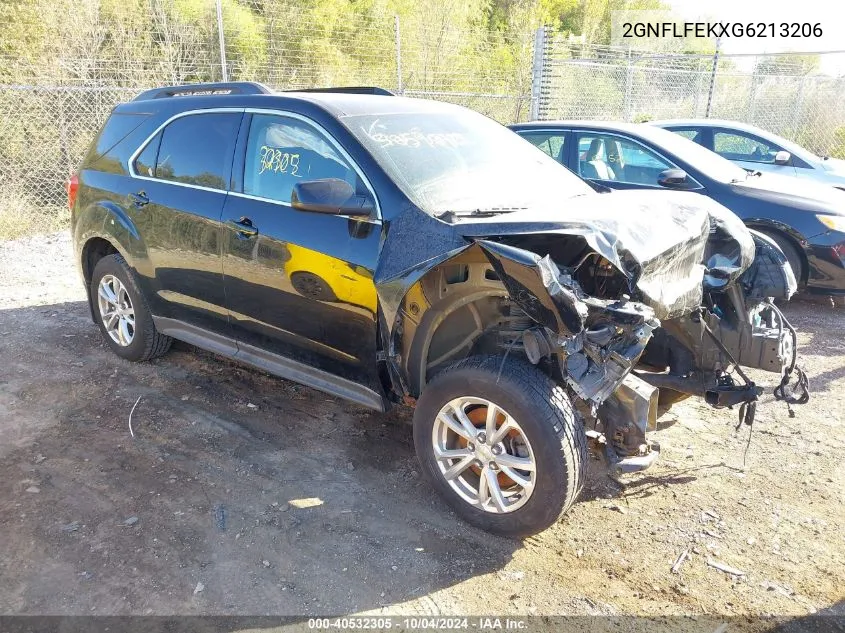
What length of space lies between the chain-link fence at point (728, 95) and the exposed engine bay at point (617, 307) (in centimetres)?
1103

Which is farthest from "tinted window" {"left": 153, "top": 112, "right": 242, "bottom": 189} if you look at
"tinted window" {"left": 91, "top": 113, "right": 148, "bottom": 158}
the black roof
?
"tinted window" {"left": 91, "top": 113, "right": 148, "bottom": 158}

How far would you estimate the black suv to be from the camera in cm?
284

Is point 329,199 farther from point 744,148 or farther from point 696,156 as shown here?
point 744,148

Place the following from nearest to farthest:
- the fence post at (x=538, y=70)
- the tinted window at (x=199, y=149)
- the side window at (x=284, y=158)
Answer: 1. the side window at (x=284, y=158)
2. the tinted window at (x=199, y=149)
3. the fence post at (x=538, y=70)

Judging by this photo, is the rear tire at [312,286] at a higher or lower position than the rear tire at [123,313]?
higher

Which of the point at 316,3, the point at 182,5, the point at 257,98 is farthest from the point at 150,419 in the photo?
the point at 316,3

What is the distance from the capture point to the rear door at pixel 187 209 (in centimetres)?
407

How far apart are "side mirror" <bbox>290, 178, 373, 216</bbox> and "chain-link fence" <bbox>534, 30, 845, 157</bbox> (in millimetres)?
11600

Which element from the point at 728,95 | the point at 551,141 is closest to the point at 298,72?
the point at 551,141

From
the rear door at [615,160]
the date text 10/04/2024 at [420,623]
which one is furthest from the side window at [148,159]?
the rear door at [615,160]

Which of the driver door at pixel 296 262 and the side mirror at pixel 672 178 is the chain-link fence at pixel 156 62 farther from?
the driver door at pixel 296 262

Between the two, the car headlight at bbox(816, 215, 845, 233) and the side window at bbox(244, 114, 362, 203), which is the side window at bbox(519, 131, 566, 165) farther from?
the side window at bbox(244, 114, 362, 203)

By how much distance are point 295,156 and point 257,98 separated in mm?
520

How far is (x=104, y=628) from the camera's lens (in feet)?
8.41
